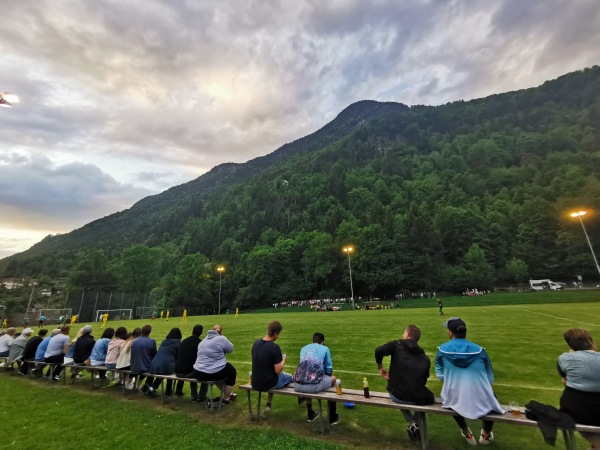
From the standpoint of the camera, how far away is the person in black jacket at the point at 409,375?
483 cm

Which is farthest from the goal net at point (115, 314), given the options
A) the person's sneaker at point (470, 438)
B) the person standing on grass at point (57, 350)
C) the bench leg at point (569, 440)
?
the bench leg at point (569, 440)

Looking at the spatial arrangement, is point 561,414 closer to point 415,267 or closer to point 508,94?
point 415,267

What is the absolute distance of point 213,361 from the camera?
6.65 m

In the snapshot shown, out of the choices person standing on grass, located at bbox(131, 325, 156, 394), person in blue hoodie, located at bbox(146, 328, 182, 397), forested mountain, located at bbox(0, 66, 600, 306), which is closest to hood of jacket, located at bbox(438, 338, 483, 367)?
person in blue hoodie, located at bbox(146, 328, 182, 397)

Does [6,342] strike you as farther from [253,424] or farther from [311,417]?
[311,417]

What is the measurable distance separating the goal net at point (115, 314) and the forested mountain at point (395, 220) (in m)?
23.7

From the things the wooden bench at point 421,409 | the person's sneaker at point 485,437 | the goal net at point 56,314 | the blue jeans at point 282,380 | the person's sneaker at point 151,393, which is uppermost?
the goal net at point 56,314

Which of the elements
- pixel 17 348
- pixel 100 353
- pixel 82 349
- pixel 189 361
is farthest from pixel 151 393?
pixel 17 348

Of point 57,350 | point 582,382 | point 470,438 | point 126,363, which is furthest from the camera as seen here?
point 57,350

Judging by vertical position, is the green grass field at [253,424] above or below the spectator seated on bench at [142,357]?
below

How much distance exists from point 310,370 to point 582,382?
160 inches

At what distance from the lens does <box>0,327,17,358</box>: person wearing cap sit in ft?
40.7

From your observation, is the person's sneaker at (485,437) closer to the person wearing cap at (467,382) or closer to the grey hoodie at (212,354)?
the person wearing cap at (467,382)

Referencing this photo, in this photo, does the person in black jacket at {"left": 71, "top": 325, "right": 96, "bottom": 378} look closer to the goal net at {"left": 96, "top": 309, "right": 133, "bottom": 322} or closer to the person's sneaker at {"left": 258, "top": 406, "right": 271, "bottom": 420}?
the person's sneaker at {"left": 258, "top": 406, "right": 271, "bottom": 420}
